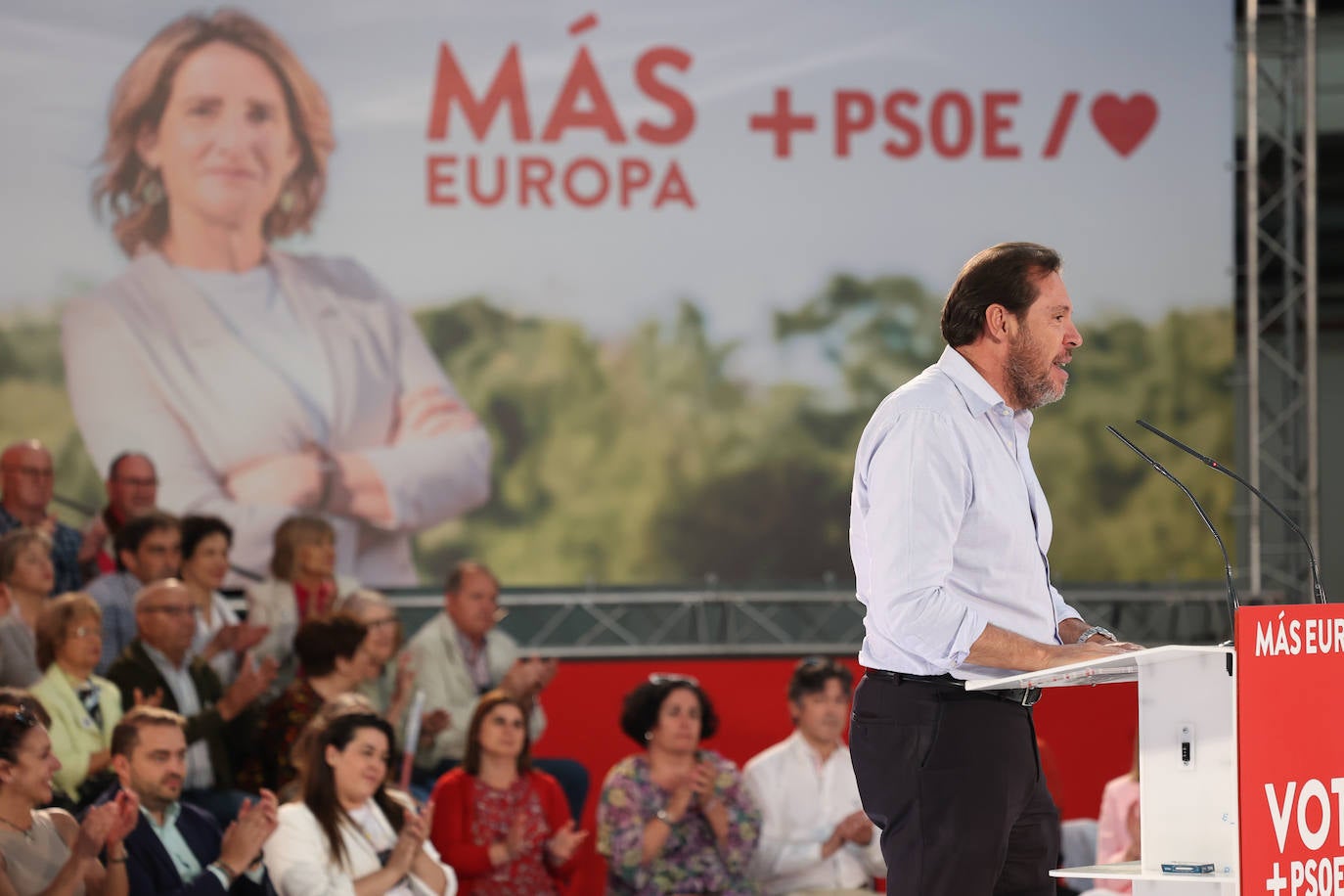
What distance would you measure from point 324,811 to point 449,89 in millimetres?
4248

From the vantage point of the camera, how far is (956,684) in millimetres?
2430

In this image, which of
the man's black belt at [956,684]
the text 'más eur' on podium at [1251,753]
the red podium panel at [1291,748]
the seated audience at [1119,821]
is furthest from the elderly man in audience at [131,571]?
the red podium panel at [1291,748]

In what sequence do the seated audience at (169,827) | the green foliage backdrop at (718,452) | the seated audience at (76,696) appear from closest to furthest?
the seated audience at (169,827) < the seated audience at (76,696) < the green foliage backdrop at (718,452)

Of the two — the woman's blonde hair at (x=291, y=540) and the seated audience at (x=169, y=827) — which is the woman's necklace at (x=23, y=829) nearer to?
the seated audience at (x=169, y=827)

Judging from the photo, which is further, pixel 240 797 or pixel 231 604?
pixel 231 604

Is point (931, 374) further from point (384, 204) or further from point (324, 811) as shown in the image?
point (384, 204)

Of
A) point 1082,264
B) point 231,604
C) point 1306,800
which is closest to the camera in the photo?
point 1306,800

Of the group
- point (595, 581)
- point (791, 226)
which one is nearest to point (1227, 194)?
point (791, 226)

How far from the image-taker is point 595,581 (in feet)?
26.1

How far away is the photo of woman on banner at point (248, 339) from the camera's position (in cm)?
755

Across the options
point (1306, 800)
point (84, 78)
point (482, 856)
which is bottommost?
point (482, 856)

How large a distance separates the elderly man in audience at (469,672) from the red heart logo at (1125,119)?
12.7ft

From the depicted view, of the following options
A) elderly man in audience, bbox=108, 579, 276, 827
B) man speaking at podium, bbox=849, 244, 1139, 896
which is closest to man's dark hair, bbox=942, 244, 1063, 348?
man speaking at podium, bbox=849, 244, 1139, 896

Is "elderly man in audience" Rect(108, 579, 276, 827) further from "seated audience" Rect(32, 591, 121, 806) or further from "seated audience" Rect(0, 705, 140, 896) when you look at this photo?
"seated audience" Rect(0, 705, 140, 896)
